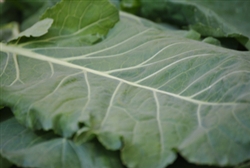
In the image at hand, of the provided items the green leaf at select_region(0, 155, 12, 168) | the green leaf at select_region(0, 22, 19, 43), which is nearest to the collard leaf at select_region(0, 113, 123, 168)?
the green leaf at select_region(0, 155, 12, 168)

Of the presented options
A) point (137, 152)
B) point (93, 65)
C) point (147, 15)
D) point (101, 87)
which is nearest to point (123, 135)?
point (137, 152)

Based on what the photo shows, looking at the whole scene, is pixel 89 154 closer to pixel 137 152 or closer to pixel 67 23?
pixel 137 152

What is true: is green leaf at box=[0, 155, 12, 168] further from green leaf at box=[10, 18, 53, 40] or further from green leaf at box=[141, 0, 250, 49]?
green leaf at box=[141, 0, 250, 49]

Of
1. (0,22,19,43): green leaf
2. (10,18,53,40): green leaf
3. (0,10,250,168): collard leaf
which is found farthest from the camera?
(0,22,19,43): green leaf

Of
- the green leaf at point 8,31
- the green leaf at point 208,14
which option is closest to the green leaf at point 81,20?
the green leaf at point 208,14

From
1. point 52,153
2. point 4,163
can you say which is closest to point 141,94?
point 52,153

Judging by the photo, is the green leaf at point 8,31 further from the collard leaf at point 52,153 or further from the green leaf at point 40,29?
the collard leaf at point 52,153
